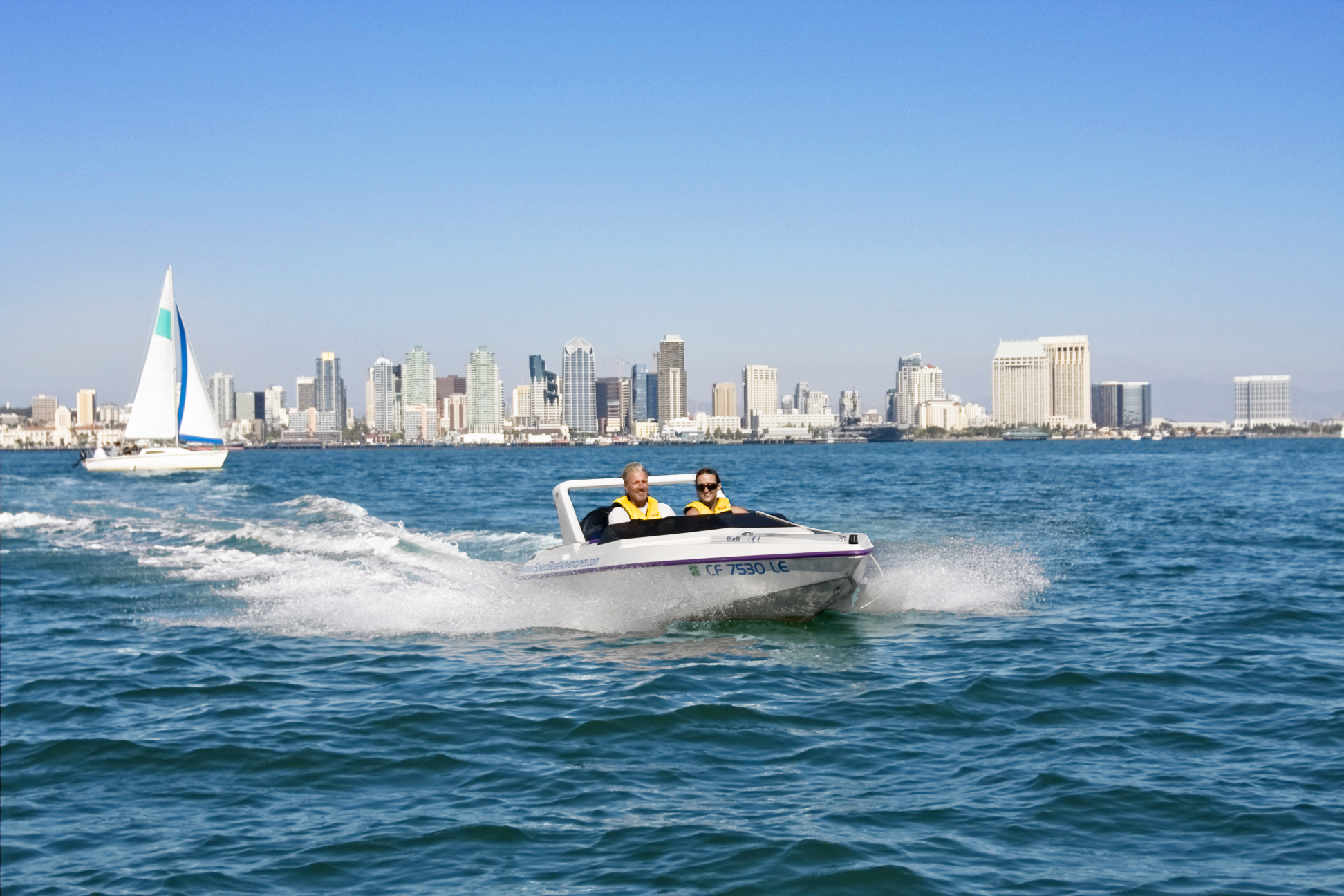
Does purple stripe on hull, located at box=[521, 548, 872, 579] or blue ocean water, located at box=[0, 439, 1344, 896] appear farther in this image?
purple stripe on hull, located at box=[521, 548, 872, 579]

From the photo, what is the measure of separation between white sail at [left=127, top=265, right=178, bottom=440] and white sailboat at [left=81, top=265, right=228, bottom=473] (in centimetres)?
4

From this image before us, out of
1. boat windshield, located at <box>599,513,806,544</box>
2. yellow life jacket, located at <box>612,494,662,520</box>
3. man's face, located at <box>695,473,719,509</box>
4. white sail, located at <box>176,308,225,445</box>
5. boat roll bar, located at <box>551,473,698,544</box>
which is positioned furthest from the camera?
white sail, located at <box>176,308,225,445</box>

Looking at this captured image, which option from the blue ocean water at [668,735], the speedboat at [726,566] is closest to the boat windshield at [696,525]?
the speedboat at [726,566]

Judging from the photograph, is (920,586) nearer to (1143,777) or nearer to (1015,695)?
(1015,695)

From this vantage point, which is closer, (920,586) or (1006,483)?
(920,586)

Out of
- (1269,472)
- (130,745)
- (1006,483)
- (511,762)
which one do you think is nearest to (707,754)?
(511,762)

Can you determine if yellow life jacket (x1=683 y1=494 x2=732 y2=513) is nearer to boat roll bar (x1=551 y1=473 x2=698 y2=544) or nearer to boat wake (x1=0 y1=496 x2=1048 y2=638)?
boat roll bar (x1=551 y1=473 x2=698 y2=544)

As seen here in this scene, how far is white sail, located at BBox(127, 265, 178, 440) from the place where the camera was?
7031 centimetres

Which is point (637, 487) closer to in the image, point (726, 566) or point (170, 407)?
point (726, 566)

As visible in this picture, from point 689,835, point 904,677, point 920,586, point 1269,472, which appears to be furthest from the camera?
point 1269,472

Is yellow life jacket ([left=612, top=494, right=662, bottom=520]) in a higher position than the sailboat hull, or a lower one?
higher

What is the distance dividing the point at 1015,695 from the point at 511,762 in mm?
4278

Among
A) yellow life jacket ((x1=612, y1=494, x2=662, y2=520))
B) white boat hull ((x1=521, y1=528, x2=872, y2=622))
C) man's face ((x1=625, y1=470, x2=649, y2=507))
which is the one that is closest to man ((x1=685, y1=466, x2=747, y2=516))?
yellow life jacket ((x1=612, y1=494, x2=662, y2=520))

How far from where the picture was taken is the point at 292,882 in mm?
5828
